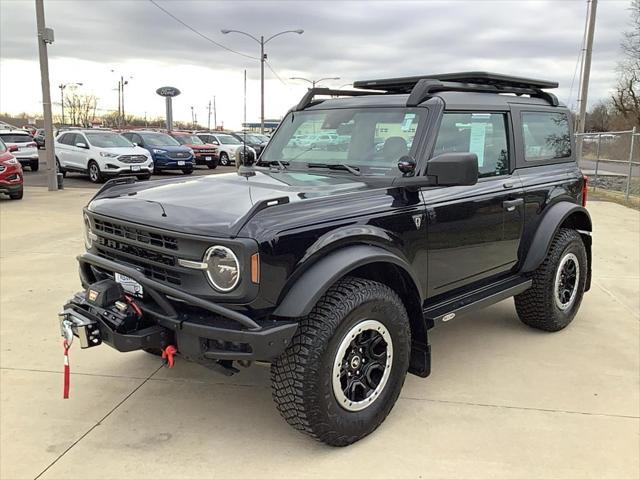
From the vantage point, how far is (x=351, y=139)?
156 inches

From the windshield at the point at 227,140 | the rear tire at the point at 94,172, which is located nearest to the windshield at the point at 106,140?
the rear tire at the point at 94,172

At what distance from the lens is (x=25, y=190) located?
15.6m

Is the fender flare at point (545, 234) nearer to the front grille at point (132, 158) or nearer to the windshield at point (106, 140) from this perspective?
the front grille at point (132, 158)

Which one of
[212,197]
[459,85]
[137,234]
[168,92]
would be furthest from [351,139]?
[168,92]

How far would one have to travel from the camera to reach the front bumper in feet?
8.52

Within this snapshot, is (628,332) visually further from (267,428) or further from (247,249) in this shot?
(247,249)

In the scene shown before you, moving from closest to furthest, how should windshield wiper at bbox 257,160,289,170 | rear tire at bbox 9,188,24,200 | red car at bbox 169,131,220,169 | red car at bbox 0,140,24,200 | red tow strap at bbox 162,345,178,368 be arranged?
red tow strap at bbox 162,345,178,368 < windshield wiper at bbox 257,160,289,170 < red car at bbox 0,140,24,200 < rear tire at bbox 9,188,24,200 < red car at bbox 169,131,220,169

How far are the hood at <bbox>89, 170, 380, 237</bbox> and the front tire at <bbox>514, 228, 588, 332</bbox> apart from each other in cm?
194

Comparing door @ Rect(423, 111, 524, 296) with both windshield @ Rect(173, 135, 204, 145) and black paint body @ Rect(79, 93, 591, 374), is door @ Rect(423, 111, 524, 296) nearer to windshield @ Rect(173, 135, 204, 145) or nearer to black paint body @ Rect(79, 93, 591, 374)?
black paint body @ Rect(79, 93, 591, 374)

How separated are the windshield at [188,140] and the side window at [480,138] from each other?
2372 centimetres

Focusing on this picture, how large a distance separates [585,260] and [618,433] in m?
2.11

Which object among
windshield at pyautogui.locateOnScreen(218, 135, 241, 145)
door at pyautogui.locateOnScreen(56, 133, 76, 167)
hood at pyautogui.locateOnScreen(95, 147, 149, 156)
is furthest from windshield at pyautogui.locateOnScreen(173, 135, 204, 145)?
hood at pyautogui.locateOnScreen(95, 147, 149, 156)

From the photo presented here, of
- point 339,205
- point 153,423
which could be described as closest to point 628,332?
point 339,205

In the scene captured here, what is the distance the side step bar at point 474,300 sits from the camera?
3.61 meters
